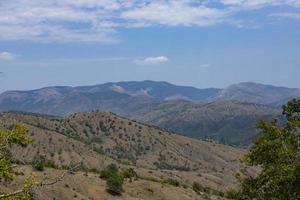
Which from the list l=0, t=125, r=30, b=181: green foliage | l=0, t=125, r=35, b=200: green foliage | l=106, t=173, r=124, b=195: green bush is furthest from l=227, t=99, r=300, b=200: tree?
l=106, t=173, r=124, b=195: green bush

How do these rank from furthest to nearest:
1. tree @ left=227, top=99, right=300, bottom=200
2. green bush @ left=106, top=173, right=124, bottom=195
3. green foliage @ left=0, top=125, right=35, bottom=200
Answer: green bush @ left=106, top=173, right=124, bottom=195
tree @ left=227, top=99, right=300, bottom=200
green foliage @ left=0, top=125, right=35, bottom=200

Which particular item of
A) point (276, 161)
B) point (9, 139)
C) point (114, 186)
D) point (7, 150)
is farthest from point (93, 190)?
point (9, 139)

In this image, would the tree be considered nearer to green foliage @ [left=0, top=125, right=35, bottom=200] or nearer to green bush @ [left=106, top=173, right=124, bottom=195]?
green foliage @ [left=0, top=125, right=35, bottom=200]

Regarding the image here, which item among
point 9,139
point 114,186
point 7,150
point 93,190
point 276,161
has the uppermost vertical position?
point 9,139

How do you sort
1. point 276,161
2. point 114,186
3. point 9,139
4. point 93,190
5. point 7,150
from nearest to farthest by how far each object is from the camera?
point 9,139 → point 7,150 → point 276,161 → point 93,190 → point 114,186

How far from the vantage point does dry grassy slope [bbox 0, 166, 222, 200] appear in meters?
70.4

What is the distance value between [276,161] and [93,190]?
5452 centimetres

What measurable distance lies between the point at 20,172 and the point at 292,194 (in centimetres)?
4806

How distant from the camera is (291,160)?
973 inches

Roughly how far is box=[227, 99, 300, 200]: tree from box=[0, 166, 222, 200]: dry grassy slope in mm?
43496

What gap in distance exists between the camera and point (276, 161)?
25.1m

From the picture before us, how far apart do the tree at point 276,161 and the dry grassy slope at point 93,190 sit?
43.5m

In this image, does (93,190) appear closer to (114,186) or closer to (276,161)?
(114,186)

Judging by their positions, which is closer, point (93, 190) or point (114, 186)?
point (93, 190)
